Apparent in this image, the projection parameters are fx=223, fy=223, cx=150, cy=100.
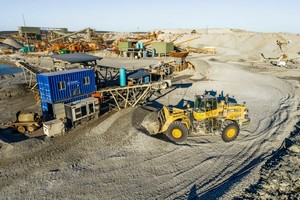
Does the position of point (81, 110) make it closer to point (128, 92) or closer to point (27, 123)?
point (27, 123)

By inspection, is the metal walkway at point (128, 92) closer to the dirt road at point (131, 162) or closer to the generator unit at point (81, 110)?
the generator unit at point (81, 110)

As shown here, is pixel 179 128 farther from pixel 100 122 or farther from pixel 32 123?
pixel 32 123

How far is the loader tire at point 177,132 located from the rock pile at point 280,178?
5.12m

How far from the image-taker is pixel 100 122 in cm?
1970

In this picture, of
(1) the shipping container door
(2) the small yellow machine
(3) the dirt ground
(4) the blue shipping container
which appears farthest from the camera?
(1) the shipping container door

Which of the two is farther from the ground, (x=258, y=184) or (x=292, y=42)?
(x=292, y=42)

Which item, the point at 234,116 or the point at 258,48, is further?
the point at 258,48

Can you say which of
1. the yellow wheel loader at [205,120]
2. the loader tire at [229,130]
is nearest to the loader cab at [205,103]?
the yellow wheel loader at [205,120]

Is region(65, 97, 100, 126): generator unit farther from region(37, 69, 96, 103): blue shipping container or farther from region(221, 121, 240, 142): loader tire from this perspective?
region(221, 121, 240, 142): loader tire

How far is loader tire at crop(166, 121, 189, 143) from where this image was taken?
15156 mm

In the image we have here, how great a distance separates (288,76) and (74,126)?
116ft

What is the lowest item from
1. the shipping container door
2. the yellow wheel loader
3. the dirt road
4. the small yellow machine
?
the dirt road

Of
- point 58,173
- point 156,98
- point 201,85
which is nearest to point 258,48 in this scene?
point 201,85

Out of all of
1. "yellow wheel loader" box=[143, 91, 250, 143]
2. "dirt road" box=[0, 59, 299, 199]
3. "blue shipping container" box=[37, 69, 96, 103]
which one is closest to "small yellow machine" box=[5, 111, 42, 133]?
"blue shipping container" box=[37, 69, 96, 103]
